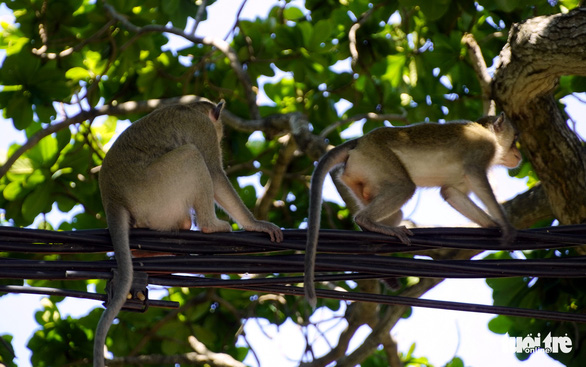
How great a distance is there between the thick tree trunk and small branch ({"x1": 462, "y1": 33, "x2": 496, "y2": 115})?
220 millimetres

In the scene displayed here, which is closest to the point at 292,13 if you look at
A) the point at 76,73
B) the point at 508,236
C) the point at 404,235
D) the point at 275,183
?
the point at 275,183

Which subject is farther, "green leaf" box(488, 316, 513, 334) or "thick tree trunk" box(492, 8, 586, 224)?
"green leaf" box(488, 316, 513, 334)

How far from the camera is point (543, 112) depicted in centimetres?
474

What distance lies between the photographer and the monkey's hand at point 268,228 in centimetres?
313

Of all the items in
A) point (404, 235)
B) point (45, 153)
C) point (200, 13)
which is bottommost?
point (404, 235)

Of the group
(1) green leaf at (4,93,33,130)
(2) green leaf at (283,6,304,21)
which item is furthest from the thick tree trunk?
(1) green leaf at (4,93,33,130)

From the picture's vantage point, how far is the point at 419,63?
632 cm

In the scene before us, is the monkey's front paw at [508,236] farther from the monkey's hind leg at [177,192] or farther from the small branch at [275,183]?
the small branch at [275,183]

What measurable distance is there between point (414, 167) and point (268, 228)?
1.12 metres

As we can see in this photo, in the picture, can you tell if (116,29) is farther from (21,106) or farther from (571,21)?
(571,21)

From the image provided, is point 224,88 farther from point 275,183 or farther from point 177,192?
point 177,192

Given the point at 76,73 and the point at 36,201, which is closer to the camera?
the point at 36,201

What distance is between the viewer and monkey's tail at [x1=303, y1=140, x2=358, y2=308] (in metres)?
3.00

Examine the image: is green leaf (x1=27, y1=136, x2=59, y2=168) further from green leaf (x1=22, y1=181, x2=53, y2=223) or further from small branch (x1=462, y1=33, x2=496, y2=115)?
small branch (x1=462, y1=33, x2=496, y2=115)
